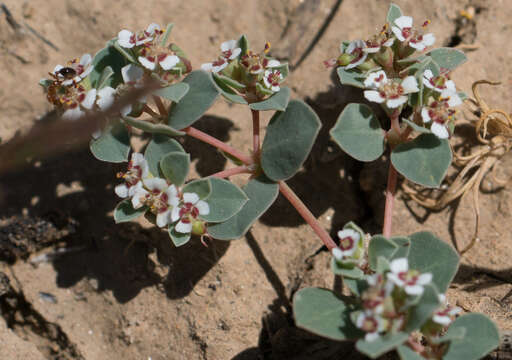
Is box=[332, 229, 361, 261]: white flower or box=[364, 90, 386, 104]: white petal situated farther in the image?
box=[364, 90, 386, 104]: white petal

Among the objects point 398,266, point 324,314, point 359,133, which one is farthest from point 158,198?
point 398,266

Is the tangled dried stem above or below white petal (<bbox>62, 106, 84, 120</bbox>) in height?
below

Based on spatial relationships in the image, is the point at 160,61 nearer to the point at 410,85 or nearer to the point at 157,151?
the point at 157,151

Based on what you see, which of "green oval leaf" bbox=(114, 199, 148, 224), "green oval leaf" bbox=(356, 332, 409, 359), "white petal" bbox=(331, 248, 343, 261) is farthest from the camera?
"green oval leaf" bbox=(114, 199, 148, 224)

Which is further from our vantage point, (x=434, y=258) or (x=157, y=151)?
(x=157, y=151)

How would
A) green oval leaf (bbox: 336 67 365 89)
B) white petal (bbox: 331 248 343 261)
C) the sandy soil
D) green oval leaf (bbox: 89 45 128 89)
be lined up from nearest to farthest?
white petal (bbox: 331 248 343 261)
green oval leaf (bbox: 336 67 365 89)
green oval leaf (bbox: 89 45 128 89)
the sandy soil

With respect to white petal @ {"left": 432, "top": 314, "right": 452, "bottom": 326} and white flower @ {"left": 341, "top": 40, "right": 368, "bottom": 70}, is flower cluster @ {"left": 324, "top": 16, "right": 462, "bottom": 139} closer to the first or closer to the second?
white flower @ {"left": 341, "top": 40, "right": 368, "bottom": 70}

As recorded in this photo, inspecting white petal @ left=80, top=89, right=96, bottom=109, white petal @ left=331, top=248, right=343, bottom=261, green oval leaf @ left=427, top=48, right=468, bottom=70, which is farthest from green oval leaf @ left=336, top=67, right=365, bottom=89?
white petal @ left=80, top=89, right=96, bottom=109
